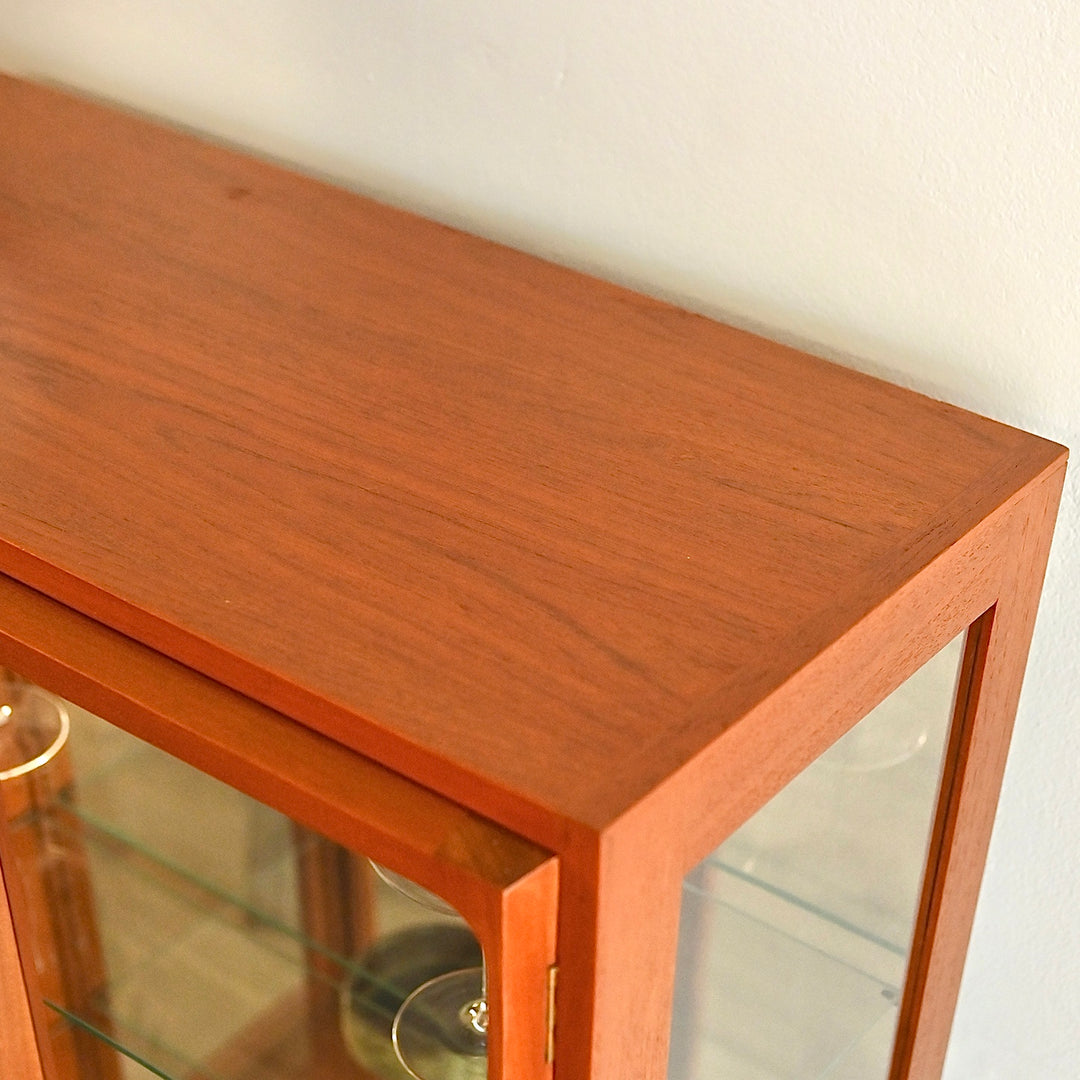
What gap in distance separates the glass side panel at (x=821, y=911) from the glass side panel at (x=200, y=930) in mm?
99

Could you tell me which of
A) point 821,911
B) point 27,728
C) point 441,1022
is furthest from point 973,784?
point 27,728

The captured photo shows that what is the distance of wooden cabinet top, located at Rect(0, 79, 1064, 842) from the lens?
1.79ft

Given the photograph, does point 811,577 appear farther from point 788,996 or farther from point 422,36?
point 422,36

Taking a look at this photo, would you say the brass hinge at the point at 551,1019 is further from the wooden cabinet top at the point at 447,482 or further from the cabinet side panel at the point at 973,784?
the cabinet side panel at the point at 973,784

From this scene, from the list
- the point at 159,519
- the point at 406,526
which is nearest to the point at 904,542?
the point at 406,526

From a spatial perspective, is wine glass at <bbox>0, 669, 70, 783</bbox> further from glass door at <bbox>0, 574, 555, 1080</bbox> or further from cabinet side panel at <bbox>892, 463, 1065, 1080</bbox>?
cabinet side panel at <bbox>892, 463, 1065, 1080</bbox>

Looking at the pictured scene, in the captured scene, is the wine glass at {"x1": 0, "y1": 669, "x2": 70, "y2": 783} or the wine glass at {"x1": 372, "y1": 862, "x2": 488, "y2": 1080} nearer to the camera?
the wine glass at {"x1": 372, "y1": 862, "x2": 488, "y2": 1080}

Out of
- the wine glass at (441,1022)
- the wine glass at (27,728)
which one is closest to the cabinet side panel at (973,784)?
the wine glass at (441,1022)

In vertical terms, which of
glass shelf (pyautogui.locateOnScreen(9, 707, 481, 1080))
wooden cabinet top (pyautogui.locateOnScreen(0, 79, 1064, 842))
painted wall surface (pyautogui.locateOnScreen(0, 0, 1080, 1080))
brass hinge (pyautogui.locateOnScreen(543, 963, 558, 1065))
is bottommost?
glass shelf (pyautogui.locateOnScreen(9, 707, 481, 1080))

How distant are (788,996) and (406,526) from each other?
Answer: 273 mm

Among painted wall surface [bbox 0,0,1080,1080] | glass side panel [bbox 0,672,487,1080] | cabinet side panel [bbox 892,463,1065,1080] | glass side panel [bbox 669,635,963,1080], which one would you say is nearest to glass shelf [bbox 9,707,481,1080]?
glass side panel [bbox 0,672,487,1080]

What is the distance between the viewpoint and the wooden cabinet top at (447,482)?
0.55 metres

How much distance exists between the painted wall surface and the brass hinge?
38cm

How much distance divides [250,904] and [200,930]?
4cm
